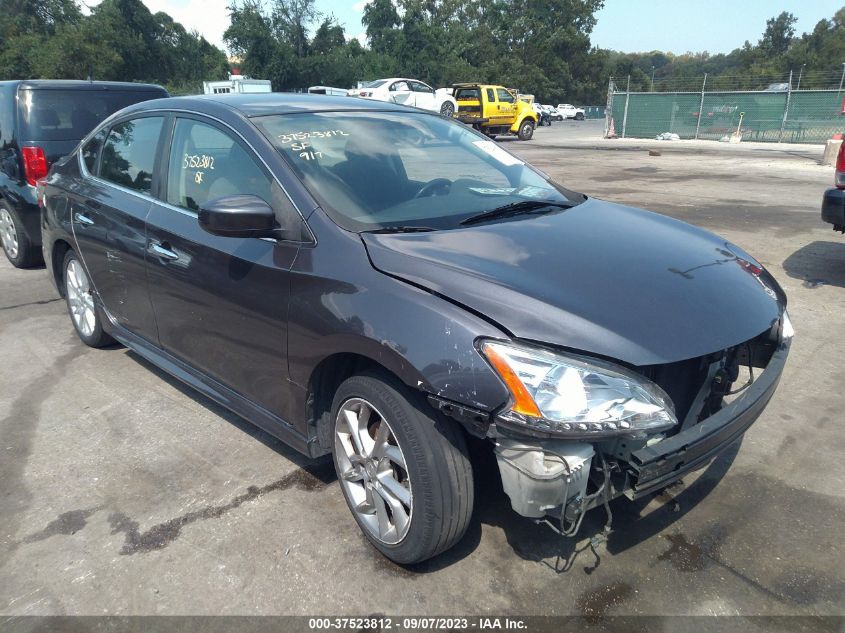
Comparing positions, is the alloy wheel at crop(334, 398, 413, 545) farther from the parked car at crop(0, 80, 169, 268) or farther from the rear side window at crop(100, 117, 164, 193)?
the parked car at crop(0, 80, 169, 268)

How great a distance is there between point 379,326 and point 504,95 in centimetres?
2568

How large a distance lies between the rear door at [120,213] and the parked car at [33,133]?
2540 mm

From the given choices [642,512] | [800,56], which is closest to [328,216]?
[642,512]

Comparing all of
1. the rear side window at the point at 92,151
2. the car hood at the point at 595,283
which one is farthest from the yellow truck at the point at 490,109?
the car hood at the point at 595,283

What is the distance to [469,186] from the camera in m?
3.17

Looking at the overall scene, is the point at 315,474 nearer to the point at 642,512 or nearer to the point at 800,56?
the point at 642,512

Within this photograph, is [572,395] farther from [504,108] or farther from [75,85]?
[504,108]

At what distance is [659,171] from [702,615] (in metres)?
14.6

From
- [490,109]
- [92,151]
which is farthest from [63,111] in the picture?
[490,109]

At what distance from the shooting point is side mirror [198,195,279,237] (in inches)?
97.8

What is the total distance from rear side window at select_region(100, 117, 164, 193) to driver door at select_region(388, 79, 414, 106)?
2274 centimetres

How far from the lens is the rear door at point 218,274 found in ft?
8.75

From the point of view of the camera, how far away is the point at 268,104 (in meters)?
3.19

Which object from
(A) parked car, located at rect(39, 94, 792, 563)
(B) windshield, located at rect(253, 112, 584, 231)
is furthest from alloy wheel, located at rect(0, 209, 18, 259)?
(B) windshield, located at rect(253, 112, 584, 231)
